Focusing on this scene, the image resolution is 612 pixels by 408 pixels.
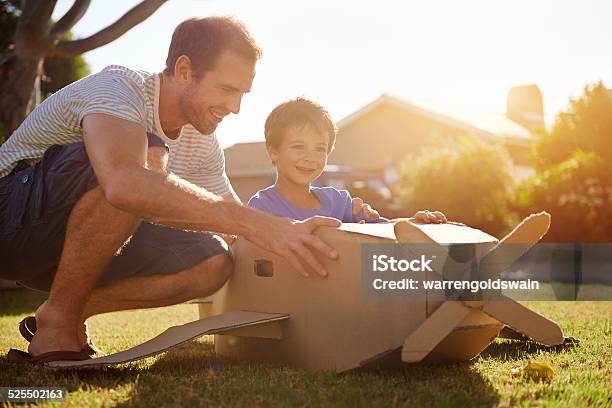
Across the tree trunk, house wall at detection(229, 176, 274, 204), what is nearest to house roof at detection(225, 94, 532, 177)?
house wall at detection(229, 176, 274, 204)

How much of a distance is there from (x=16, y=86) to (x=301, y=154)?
5297mm

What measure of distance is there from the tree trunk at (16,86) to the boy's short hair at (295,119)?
487 centimetres

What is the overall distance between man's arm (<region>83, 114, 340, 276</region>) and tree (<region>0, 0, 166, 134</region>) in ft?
18.8

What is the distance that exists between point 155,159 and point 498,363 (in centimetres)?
143

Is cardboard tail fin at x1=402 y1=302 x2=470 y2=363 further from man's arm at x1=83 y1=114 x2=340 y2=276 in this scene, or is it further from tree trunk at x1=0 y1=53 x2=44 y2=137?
tree trunk at x1=0 y1=53 x2=44 y2=137

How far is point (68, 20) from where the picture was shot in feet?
25.1

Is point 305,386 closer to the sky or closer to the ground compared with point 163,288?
closer to the ground

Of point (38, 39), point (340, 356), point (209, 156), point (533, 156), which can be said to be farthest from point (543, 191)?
point (340, 356)

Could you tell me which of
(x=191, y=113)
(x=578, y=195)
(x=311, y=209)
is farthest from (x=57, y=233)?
(x=578, y=195)

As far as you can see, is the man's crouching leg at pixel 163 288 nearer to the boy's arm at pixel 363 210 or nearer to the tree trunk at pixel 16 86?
the boy's arm at pixel 363 210

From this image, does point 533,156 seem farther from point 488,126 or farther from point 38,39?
point 38,39

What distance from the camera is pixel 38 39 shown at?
7.54m

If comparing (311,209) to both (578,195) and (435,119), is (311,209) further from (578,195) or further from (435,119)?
(435,119)

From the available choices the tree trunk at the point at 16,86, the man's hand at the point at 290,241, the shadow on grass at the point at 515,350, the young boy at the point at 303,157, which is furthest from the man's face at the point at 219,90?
the tree trunk at the point at 16,86
